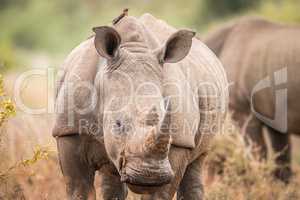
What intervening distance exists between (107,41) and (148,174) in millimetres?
1101

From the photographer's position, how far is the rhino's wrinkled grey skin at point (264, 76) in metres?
9.98

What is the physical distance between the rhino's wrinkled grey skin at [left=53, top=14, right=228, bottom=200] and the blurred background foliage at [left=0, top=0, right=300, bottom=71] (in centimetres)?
1804

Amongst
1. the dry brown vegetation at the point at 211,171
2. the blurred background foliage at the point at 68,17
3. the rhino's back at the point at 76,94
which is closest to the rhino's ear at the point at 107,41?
the rhino's back at the point at 76,94

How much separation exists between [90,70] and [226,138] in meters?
3.95

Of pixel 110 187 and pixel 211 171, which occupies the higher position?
pixel 110 187

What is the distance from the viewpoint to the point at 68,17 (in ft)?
126

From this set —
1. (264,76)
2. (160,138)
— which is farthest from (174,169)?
(264,76)

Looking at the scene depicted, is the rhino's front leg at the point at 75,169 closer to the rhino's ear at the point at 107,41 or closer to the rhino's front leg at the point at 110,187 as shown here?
the rhino's ear at the point at 107,41

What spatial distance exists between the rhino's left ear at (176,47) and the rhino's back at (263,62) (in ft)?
13.3

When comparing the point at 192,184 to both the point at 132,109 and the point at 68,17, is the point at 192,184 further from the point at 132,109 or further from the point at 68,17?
the point at 68,17

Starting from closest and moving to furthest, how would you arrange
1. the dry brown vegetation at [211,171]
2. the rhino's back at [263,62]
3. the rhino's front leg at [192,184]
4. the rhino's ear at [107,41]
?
1. the rhino's ear at [107,41]
2. the rhino's front leg at [192,184]
3. the dry brown vegetation at [211,171]
4. the rhino's back at [263,62]

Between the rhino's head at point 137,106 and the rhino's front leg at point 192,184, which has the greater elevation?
the rhino's head at point 137,106

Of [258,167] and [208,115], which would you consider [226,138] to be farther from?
[208,115]

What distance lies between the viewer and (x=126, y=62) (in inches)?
230
